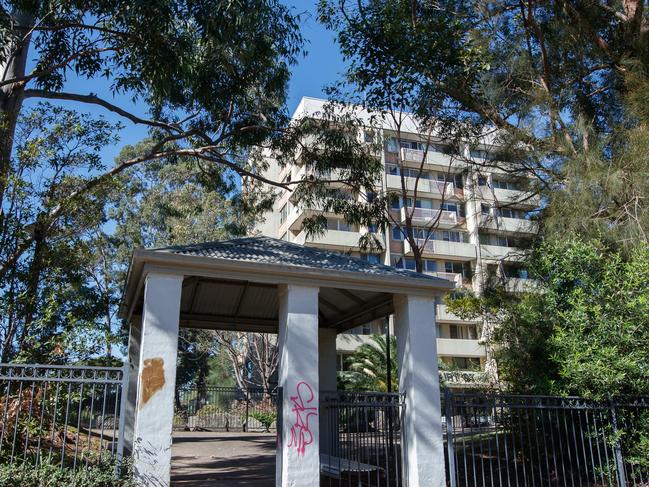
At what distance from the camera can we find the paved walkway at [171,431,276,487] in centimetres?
1039

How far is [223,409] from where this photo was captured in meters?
22.5

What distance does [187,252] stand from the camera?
27.7 ft

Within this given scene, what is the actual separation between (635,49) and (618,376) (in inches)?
293

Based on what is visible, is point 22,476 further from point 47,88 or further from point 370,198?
point 370,198

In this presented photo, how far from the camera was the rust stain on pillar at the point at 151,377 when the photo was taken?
753 cm

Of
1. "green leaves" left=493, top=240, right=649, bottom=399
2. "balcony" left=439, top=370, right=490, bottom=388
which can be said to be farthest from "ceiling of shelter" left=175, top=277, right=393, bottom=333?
"balcony" left=439, top=370, right=490, bottom=388

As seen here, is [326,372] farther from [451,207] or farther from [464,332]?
[451,207]

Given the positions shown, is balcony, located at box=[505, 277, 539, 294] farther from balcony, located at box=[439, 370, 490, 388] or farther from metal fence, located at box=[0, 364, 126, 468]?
balcony, located at box=[439, 370, 490, 388]

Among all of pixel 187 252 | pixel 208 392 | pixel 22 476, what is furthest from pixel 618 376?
pixel 208 392

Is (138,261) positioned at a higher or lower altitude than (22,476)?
higher

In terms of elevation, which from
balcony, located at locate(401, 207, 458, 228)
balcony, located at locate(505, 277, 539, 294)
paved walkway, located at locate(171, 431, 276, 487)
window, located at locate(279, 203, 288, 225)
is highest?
window, located at locate(279, 203, 288, 225)

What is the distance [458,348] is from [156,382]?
31440 millimetres

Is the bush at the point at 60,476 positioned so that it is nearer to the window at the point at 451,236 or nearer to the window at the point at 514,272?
the window at the point at 514,272

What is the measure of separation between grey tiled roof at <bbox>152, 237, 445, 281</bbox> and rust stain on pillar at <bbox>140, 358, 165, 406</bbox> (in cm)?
153
